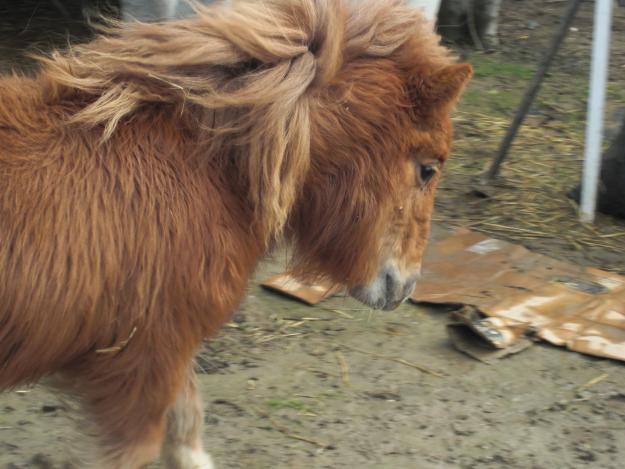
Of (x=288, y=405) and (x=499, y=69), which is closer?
(x=288, y=405)

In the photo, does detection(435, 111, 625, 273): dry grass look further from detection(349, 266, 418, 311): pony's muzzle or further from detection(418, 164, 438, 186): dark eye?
detection(418, 164, 438, 186): dark eye

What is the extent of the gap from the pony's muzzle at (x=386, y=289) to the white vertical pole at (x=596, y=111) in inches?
95.7

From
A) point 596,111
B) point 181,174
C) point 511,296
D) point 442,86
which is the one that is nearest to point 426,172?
point 442,86

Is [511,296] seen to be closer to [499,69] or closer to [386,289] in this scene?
[386,289]

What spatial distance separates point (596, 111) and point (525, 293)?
129 cm

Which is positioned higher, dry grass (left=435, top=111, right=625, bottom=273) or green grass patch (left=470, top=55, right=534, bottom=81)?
green grass patch (left=470, top=55, right=534, bottom=81)

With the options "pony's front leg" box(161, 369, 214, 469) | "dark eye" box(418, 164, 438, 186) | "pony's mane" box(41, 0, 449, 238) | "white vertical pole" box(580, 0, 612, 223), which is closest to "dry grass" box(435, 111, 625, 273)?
"white vertical pole" box(580, 0, 612, 223)

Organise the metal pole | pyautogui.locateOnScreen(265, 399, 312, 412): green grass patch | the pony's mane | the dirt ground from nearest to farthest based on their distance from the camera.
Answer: the pony's mane → the dirt ground → pyautogui.locateOnScreen(265, 399, 312, 412): green grass patch → the metal pole

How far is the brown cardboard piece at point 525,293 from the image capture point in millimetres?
4125

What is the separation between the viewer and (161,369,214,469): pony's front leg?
10.0 feet

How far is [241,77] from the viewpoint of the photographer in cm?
265

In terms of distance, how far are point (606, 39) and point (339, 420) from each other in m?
2.74

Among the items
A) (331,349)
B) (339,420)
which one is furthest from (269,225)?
(331,349)

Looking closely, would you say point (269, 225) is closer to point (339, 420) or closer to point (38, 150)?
point (38, 150)
